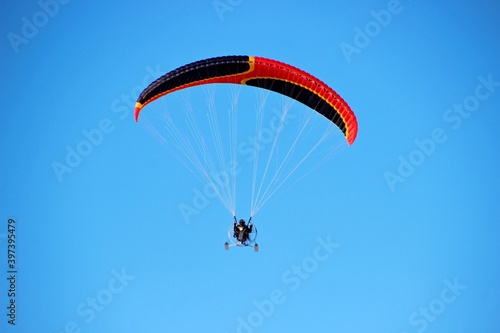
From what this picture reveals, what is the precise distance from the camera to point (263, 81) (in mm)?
18172

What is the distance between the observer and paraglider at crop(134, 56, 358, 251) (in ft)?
55.9

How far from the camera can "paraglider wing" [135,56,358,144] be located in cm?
1702

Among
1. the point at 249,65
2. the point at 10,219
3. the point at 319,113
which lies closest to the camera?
the point at 249,65

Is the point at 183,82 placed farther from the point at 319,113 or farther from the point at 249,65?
the point at 319,113

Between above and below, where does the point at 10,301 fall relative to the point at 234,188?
above

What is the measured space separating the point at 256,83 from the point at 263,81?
0.27m

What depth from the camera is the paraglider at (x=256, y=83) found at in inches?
671

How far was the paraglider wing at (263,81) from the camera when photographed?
17.0m

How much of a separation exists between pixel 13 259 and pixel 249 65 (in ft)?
37.4

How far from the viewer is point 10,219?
826 inches

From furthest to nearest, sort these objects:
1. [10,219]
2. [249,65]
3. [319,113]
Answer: [10,219]
[319,113]
[249,65]

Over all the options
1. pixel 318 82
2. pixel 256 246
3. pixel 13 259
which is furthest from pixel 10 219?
pixel 318 82

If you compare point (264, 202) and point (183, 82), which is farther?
point (264, 202)

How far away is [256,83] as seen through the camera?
18.3 m
